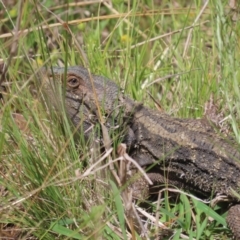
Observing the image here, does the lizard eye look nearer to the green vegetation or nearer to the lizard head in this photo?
the lizard head

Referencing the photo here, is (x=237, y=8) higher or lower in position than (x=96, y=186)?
higher

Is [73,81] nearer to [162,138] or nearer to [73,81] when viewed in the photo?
[73,81]

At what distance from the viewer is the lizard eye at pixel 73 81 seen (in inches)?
172

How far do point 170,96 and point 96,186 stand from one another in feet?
5.15

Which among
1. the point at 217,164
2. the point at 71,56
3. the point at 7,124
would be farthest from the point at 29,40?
the point at 217,164

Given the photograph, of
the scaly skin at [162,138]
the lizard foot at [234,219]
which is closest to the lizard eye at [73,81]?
the scaly skin at [162,138]

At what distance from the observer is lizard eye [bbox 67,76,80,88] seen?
436cm

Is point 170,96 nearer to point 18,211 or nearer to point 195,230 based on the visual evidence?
point 195,230

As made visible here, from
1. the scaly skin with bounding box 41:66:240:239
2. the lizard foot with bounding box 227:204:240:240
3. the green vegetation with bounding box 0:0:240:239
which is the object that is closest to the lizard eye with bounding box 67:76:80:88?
the scaly skin with bounding box 41:66:240:239

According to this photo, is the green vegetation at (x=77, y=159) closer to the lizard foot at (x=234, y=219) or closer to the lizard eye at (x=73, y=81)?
the lizard foot at (x=234, y=219)

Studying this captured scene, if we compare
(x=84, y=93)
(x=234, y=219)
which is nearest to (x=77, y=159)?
(x=84, y=93)

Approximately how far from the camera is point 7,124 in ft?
12.9

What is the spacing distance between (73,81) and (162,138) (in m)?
0.71

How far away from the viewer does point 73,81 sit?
437cm
